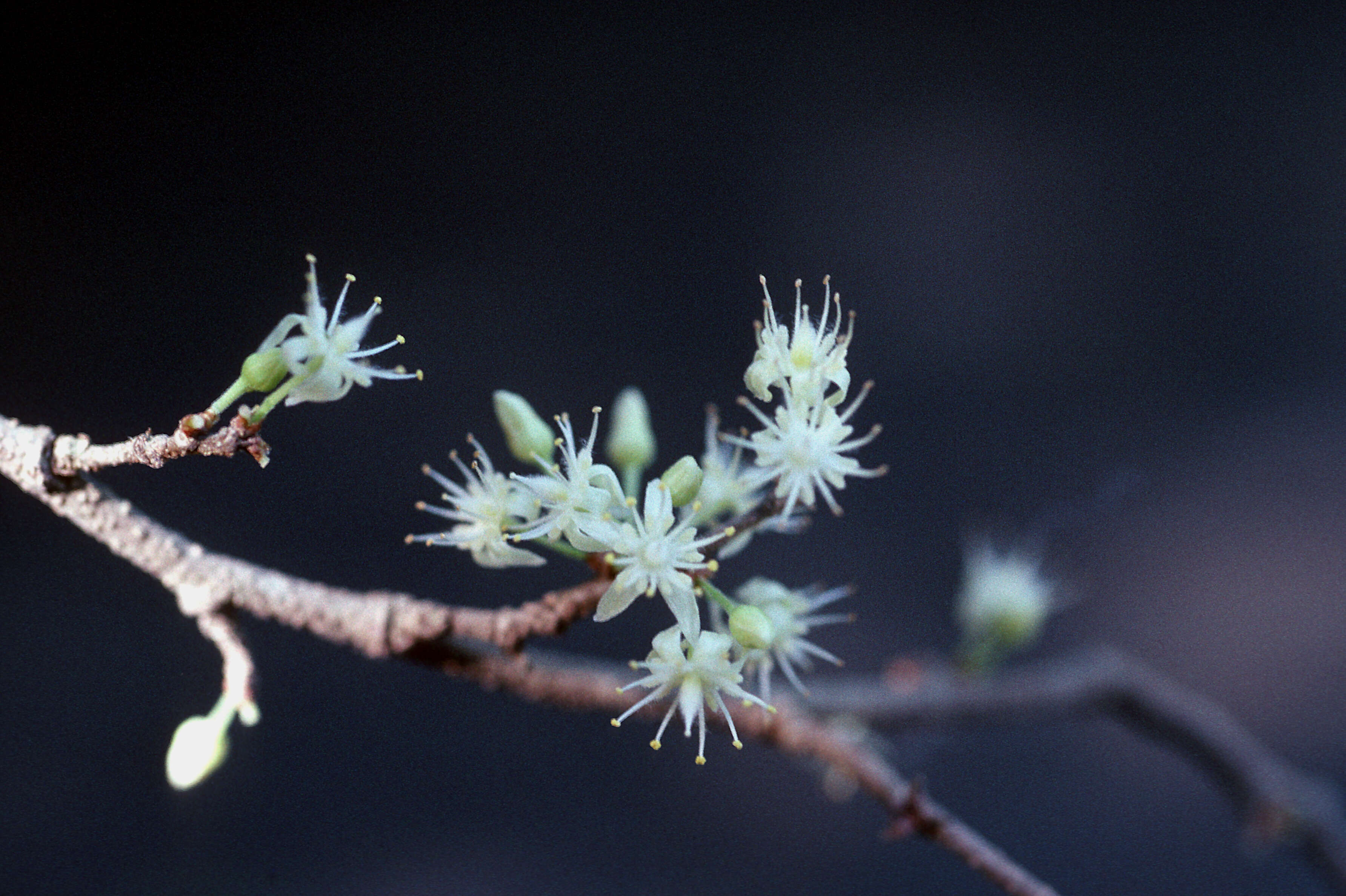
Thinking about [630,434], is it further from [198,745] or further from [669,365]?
[669,365]

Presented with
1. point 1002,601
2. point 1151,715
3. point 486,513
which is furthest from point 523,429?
point 1151,715

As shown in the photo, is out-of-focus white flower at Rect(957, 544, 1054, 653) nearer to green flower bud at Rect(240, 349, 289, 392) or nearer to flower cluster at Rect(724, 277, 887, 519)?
flower cluster at Rect(724, 277, 887, 519)

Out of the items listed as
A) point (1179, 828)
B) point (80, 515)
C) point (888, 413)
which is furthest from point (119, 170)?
point (1179, 828)

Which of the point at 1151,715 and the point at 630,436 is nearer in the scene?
the point at 630,436

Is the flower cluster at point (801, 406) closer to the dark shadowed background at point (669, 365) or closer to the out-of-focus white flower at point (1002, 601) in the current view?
the dark shadowed background at point (669, 365)

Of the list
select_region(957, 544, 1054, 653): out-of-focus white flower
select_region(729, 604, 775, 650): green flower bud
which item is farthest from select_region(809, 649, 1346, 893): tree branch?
select_region(729, 604, 775, 650): green flower bud

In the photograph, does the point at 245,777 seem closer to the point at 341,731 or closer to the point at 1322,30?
the point at 341,731

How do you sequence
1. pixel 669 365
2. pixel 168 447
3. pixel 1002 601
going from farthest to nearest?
pixel 669 365 → pixel 1002 601 → pixel 168 447
